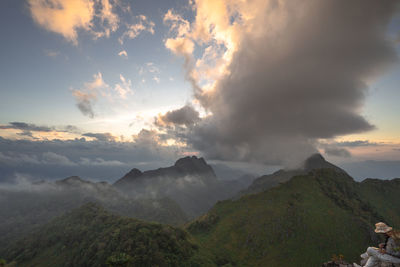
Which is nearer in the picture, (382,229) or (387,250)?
(382,229)

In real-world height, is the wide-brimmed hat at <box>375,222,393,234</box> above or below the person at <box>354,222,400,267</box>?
above

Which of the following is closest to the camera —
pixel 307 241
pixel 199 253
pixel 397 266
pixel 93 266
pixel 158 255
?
pixel 397 266

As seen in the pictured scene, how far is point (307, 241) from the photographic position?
170m

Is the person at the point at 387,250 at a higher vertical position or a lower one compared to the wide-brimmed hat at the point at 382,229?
lower

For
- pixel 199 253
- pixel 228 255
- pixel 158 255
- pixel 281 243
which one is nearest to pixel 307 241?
pixel 281 243

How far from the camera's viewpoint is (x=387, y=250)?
86.9 feet

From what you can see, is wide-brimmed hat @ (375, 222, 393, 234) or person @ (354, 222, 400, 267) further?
person @ (354, 222, 400, 267)

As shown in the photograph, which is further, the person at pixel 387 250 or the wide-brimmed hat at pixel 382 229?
the person at pixel 387 250

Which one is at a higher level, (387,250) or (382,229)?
(382,229)

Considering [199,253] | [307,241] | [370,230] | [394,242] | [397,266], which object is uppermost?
[394,242]

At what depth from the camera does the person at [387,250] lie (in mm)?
25231

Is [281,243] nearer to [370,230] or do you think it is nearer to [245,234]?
[245,234]

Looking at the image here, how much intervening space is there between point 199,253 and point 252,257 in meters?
48.1

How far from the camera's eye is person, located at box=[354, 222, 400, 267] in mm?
25231
